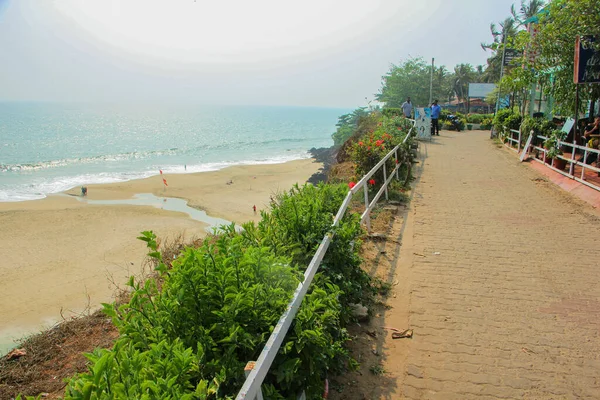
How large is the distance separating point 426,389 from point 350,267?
1400mm

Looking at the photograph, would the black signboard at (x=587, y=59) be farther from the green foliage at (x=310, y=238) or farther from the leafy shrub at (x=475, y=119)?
the leafy shrub at (x=475, y=119)

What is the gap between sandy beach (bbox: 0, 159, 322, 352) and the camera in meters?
10.1

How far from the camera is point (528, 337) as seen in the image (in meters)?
3.99

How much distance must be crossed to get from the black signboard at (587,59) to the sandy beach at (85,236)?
8.49 m

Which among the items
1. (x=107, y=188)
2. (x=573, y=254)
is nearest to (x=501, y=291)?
(x=573, y=254)

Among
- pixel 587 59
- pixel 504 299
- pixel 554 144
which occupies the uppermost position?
pixel 587 59

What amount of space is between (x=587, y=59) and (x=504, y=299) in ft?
→ 28.5

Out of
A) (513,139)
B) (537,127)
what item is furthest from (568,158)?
(513,139)

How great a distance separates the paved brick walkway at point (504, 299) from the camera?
3418 mm

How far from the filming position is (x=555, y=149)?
11867 millimetres

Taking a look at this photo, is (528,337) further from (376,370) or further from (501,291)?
(376,370)

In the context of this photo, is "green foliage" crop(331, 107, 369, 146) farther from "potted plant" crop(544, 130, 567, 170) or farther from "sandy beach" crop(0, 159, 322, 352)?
"potted plant" crop(544, 130, 567, 170)

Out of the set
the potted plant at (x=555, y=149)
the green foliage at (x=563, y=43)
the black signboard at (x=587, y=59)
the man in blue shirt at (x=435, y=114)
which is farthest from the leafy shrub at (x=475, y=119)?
the black signboard at (x=587, y=59)

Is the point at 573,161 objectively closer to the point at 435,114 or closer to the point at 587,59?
the point at 587,59
